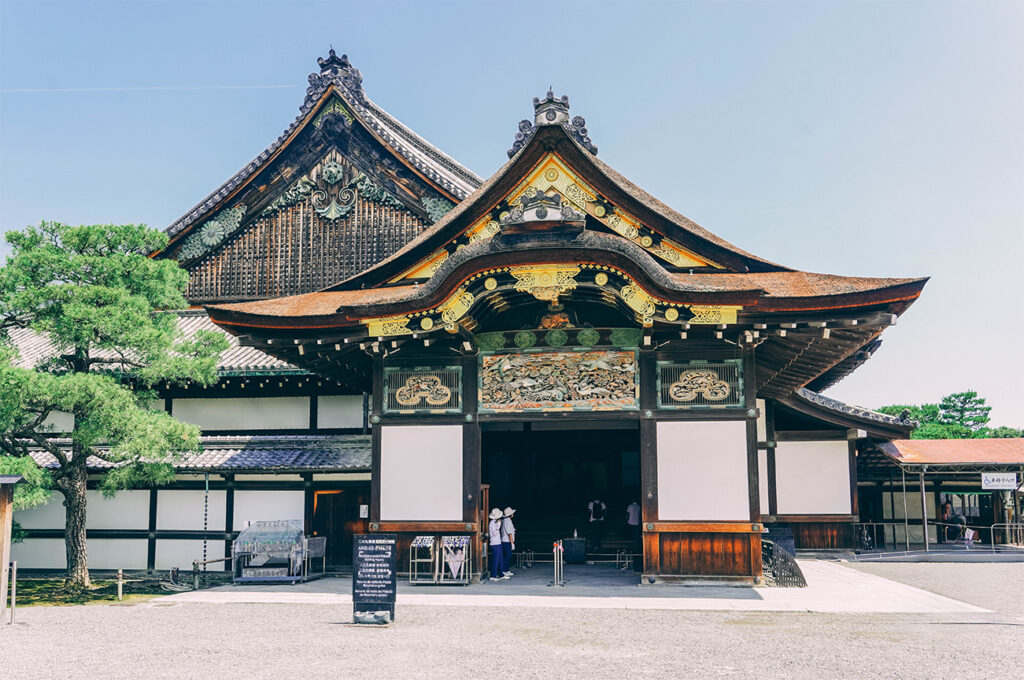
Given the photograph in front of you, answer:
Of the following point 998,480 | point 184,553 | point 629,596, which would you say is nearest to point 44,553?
point 184,553

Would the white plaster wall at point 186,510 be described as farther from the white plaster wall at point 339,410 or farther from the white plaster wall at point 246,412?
the white plaster wall at point 339,410

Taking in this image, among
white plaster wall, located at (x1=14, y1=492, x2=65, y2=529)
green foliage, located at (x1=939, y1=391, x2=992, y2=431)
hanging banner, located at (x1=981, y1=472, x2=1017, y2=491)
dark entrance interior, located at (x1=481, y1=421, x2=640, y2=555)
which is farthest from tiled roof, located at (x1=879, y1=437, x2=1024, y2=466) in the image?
green foliage, located at (x1=939, y1=391, x2=992, y2=431)

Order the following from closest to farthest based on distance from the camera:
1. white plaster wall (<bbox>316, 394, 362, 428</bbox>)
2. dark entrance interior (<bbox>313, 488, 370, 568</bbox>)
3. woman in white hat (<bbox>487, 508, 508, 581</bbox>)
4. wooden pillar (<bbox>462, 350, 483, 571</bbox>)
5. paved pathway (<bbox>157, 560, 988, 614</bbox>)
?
paved pathway (<bbox>157, 560, 988, 614</bbox>), wooden pillar (<bbox>462, 350, 483, 571</bbox>), woman in white hat (<bbox>487, 508, 508, 581</bbox>), dark entrance interior (<bbox>313, 488, 370, 568</bbox>), white plaster wall (<bbox>316, 394, 362, 428</bbox>)

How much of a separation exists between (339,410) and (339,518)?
8.53 ft

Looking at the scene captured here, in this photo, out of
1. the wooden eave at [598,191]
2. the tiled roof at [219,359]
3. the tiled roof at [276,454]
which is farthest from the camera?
the tiled roof at [219,359]

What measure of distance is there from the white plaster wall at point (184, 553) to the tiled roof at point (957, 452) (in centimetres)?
2020

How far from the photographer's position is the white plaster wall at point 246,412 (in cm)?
2112

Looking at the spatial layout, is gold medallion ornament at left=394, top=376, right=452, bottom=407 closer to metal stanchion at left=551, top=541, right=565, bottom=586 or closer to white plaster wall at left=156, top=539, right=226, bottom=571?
metal stanchion at left=551, top=541, right=565, bottom=586

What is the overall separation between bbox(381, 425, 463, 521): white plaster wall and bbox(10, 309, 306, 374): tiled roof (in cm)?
446

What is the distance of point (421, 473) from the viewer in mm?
16734

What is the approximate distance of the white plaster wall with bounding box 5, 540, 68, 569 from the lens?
20328 millimetres

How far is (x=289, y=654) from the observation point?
10.3 m

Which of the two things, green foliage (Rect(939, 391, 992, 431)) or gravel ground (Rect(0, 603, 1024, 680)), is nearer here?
gravel ground (Rect(0, 603, 1024, 680))

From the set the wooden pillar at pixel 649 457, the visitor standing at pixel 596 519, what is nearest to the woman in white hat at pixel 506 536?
the wooden pillar at pixel 649 457
